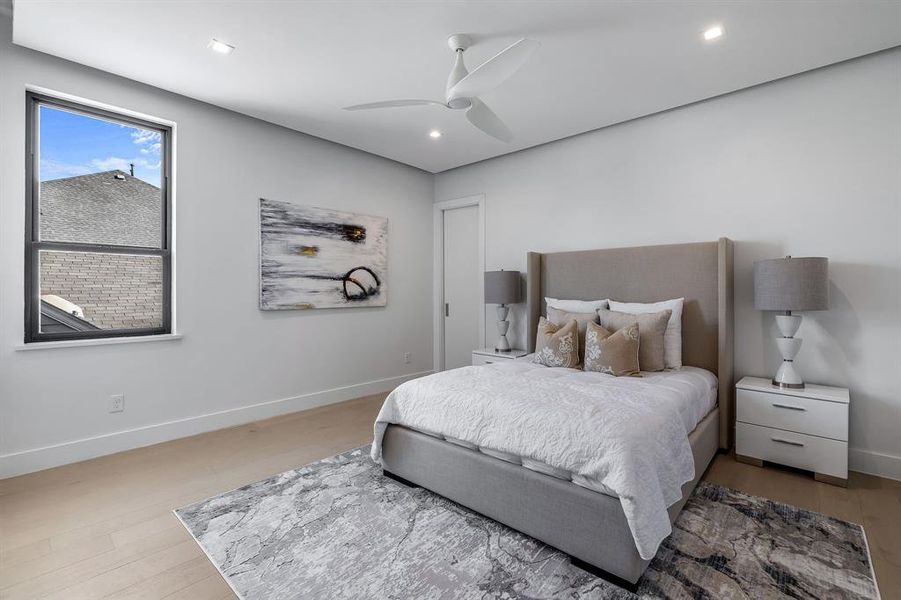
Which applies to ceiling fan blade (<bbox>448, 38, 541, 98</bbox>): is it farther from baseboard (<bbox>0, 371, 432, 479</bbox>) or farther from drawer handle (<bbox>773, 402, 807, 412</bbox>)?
baseboard (<bbox>0, 371, 432, 479</bbox>)

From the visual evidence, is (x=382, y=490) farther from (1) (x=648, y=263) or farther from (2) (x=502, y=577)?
(1) (x=648, y=263)

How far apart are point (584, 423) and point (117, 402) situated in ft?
10.7

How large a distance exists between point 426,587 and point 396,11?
2.80 m

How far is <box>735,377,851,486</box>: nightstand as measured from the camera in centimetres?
251

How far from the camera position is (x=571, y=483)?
1802mm

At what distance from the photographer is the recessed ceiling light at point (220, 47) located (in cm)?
252

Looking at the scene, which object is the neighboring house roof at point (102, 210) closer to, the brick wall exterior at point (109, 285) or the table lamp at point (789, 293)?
the brick wall exterior at point (109, 285)

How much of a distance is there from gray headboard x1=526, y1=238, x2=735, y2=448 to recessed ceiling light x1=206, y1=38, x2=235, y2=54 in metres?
3.09

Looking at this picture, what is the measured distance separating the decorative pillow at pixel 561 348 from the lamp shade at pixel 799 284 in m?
1.26

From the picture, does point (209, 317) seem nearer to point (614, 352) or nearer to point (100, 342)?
point (100, 342)

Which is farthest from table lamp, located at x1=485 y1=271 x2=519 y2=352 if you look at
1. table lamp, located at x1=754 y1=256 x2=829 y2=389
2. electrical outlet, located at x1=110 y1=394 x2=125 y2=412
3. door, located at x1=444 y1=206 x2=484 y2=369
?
electrical outlet, located at x1=110 y1=394 x2=125 y2=412

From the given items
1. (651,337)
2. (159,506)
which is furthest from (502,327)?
(159,506)

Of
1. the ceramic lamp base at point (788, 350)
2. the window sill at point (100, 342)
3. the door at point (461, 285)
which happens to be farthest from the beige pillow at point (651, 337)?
the window sill at point (100, 342)

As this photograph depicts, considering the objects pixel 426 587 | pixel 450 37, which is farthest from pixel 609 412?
pixel 450 37
